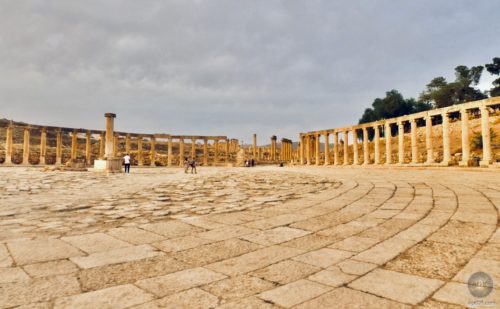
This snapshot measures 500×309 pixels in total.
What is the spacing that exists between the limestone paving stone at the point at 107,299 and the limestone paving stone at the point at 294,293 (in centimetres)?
95

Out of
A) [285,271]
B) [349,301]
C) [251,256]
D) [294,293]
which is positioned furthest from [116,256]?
[349,301]

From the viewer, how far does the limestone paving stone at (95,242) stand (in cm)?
353

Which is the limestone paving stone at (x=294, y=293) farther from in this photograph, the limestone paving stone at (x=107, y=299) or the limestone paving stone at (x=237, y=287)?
the limestone paving stone at (x=107, y=299)

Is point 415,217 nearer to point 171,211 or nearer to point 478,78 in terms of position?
point 171,211

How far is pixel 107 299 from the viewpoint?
2199mm

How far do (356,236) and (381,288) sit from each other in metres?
1.65

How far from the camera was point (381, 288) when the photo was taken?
2.32 meters

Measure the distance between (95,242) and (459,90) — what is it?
68990mm

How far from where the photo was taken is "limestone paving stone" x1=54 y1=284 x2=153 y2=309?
2104 millimetres

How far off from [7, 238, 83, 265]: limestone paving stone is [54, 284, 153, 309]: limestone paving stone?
123 cm

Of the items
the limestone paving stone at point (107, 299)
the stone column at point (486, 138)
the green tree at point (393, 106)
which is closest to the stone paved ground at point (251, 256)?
the limestone paving stone at point (107, 299)

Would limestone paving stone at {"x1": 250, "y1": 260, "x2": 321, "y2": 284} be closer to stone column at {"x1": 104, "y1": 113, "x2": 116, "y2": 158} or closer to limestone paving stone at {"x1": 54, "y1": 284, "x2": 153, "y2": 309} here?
limestone paving stone at {"x1": 54, "y1": 284, "x2": 153, "y2": 309}

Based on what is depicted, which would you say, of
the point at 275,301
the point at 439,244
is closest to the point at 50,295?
the point at 275,301

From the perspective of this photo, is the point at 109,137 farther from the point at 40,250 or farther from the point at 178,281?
the point at 178,281
